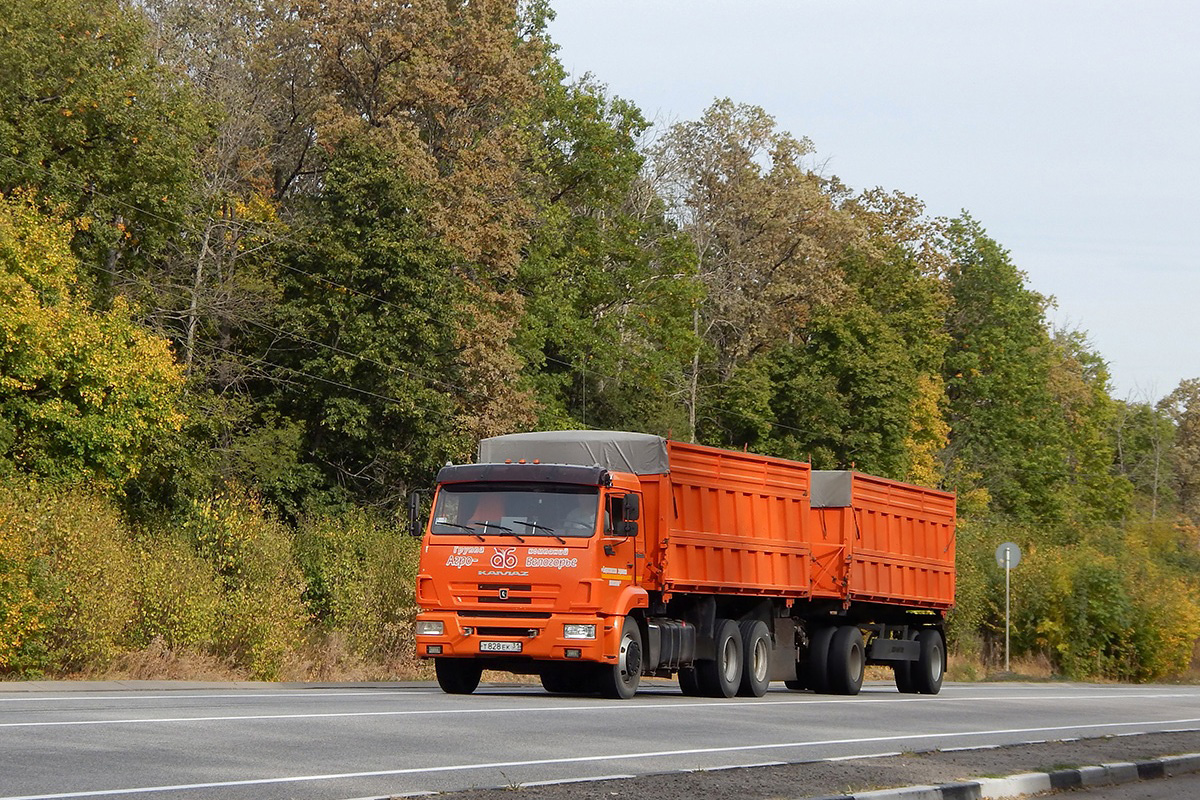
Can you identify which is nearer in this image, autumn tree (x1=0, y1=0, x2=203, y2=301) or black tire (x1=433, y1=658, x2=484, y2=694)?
black tire (x1=433, y1=658, x2=484, y2=694)

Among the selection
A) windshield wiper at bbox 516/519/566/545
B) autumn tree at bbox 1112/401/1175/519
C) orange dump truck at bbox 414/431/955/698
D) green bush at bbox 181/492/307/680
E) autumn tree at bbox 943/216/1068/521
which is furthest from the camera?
autumn tree at bbox 1112/401/1175/519

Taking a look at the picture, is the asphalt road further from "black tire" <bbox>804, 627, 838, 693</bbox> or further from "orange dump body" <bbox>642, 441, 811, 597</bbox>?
"black tire" <bbox>804, 627, 838, 693</bbox>

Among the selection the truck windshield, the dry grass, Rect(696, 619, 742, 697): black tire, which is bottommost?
the dry grass

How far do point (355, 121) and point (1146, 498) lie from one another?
7774cm

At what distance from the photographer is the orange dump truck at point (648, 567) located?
20.0m

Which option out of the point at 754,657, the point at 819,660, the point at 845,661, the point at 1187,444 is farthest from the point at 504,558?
the point at 1187,444

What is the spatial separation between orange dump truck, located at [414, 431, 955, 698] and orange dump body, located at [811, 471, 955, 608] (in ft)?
0.13

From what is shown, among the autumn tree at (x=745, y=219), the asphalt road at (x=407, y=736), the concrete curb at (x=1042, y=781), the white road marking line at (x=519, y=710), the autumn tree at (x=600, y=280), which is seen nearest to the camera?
the asphalt road at (x=407, y=736)

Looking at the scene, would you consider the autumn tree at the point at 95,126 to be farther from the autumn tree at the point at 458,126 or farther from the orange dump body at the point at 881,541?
the orange dump body at the point at 881,541

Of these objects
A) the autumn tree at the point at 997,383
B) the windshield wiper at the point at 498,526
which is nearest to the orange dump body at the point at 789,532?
the windshield wiper at the point at 498,526


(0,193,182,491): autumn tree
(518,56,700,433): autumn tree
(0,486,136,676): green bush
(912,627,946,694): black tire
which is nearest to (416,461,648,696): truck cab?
(0,486,136,676): green bush

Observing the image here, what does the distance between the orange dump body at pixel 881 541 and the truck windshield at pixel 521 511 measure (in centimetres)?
679

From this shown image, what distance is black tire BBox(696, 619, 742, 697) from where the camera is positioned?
903 inches

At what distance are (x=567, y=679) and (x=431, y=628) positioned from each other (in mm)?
3164
